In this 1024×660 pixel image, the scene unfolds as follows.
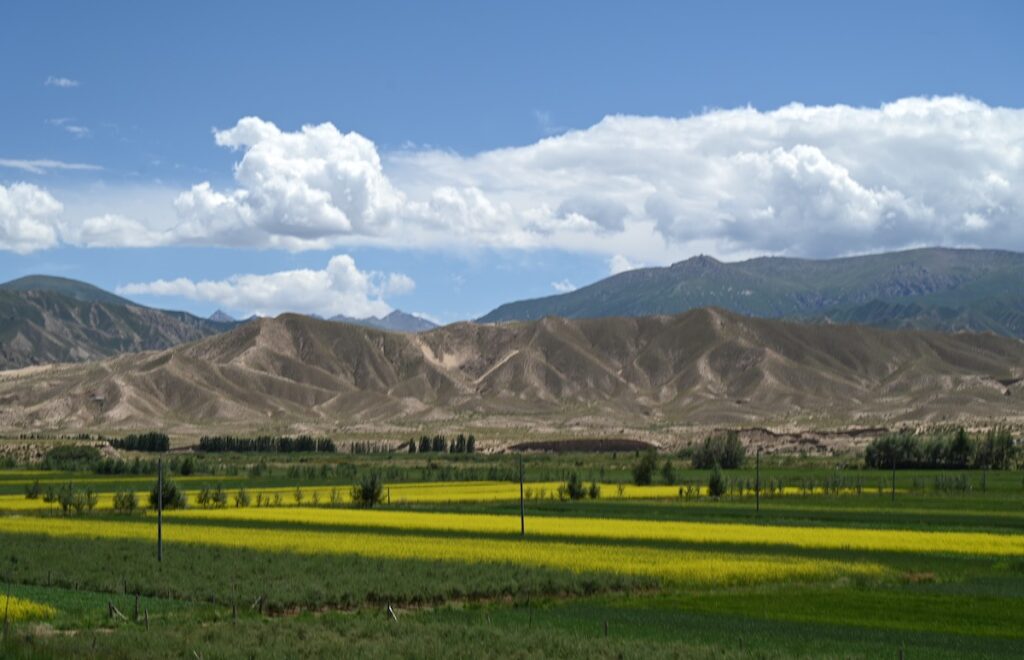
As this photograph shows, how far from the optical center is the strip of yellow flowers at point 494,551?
40344 millimetres

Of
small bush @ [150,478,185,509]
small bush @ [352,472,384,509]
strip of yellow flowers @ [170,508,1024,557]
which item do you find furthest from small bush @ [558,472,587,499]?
small bush @ [150,478,185,509]

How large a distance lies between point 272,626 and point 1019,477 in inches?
3323

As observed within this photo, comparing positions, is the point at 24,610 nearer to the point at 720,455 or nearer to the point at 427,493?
the point at 427,493

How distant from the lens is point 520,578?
38438 mm

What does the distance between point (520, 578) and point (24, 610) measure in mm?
14115

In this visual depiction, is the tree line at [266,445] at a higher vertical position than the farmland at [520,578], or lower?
lower

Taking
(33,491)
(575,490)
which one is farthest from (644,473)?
(33,491)

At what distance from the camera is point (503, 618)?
106 ft

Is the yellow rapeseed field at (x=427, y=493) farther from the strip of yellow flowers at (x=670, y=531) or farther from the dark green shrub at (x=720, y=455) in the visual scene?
the dark green shrub at (x=720, y=455)

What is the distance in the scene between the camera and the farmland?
92.1 feet

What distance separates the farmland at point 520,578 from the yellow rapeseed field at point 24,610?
0.32 ft

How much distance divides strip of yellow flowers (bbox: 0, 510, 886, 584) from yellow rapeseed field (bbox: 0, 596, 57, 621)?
13.6m

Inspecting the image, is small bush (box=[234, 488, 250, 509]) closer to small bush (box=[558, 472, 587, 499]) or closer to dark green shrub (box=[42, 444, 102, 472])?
small bush (box=[558, 472, 587, 499])

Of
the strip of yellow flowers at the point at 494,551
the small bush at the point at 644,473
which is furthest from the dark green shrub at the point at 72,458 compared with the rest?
the strip of yellow flowers at the point at 494,551
